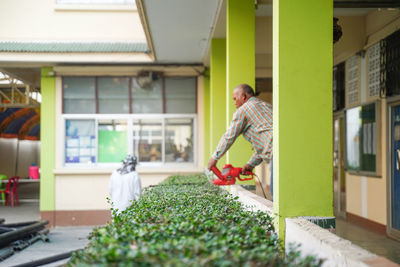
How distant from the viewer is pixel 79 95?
44.8 feet

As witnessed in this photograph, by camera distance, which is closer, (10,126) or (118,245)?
(118,245)

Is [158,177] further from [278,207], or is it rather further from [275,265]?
[275,265]

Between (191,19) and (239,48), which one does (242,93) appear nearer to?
(239,48)

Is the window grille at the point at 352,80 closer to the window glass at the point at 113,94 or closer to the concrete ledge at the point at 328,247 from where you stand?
the window glass at the point at 113,94

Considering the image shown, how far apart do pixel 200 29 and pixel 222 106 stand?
151 cm

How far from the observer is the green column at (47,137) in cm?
1327

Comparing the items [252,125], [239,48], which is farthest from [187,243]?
[239,48]

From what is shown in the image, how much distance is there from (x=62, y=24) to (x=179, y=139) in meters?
4.22

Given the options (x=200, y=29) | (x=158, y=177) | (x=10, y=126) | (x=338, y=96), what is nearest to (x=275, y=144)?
(x=200, y=29)

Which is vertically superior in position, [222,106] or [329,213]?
[222,106]

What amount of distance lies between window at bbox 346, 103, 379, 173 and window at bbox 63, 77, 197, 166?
439 centimetres

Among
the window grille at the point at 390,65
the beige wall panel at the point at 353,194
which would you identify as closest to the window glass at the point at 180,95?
the beige wall panel at the point at 353,194

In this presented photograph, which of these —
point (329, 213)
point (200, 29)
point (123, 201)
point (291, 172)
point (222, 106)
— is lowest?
point (123, 201)

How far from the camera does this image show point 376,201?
30.6 feet
